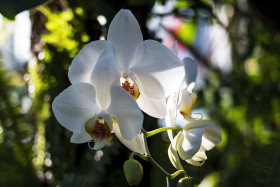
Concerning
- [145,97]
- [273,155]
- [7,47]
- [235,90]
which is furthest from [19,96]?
[235,90]

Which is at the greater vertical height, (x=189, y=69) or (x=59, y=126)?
(x=189, y=69)

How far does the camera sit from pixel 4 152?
37.8 inches

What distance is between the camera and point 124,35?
1.75 feet

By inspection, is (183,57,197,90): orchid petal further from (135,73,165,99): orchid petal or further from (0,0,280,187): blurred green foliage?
(0,0,280,187): blurred green foliage

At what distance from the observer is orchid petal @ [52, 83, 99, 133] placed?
0.49 metres

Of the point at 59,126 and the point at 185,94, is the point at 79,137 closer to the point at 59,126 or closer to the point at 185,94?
the point at 185,94

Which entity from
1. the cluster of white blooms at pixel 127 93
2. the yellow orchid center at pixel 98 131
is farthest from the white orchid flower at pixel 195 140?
the yellow orchid center at pixel 98 131

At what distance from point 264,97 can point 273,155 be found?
0.48 metres

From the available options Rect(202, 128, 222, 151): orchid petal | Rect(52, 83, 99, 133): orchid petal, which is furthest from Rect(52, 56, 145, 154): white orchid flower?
Rect(202, 128, 222, 151): orchid petal

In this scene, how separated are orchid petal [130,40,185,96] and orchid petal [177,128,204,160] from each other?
71mm

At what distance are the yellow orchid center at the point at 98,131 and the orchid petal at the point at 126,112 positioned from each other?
0.02 metres

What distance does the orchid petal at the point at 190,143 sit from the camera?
504 mm

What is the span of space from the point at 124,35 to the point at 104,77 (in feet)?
0.29

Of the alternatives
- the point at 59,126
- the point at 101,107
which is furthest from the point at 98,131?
the point at 59,126
